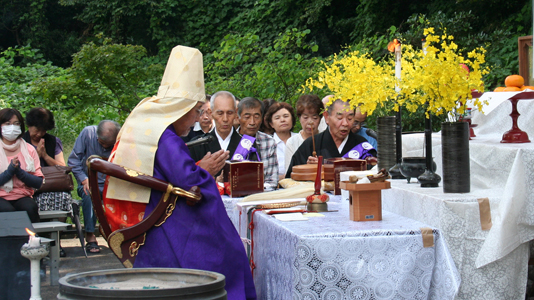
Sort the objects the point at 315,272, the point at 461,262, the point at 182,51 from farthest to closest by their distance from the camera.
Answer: the point at 182,51
the point at 461,262
the point at 315,272

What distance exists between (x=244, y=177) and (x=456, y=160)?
1.40 meters

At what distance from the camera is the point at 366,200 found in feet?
8.57

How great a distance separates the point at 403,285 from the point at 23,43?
17257 mm

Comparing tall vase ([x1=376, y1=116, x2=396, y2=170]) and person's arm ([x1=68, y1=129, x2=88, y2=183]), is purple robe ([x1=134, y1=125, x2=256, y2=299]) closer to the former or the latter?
tall vase ([x1=376, y1=116, x2=396, y2=170])

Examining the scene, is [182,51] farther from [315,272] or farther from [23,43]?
[23,43]

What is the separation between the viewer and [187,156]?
8.79 ft

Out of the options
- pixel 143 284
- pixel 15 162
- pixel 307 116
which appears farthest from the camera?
pixel 15 162

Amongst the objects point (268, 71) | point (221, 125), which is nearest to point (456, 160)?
point (221, 125)

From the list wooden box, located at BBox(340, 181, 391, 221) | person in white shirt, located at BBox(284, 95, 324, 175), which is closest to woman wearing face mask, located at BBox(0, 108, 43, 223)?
person in white shirt, located at BBox(284, 95, 324, 175)

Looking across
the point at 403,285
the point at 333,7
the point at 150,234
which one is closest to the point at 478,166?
the point at 403,285

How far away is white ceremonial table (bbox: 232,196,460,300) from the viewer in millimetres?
2328

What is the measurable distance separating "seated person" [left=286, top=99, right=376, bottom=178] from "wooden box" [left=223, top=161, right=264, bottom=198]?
66 centimetres

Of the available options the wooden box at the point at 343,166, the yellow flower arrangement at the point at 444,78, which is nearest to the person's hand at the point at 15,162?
the wooden box at the point at 343,166

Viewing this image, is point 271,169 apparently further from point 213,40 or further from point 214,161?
point 213,40
